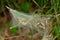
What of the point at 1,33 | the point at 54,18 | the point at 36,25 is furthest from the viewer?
the point at 1,33

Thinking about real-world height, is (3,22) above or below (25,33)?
above

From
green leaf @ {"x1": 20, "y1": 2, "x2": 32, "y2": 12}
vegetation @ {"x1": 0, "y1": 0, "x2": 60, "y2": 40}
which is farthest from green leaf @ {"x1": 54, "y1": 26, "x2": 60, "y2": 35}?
green leaf @ {"x1": 20, "y1": 2, "x2": 32, "y2": 12}

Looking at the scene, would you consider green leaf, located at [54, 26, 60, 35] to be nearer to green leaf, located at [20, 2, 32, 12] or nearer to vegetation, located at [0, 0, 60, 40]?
vegetation, located at [0, 0, 60, 40]

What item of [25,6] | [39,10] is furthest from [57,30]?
[25,6]

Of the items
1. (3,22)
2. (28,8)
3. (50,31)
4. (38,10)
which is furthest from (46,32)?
(3,22)

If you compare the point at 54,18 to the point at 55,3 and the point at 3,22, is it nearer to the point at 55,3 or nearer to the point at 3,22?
the point at 55,3

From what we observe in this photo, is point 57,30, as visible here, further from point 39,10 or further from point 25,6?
point 25,6

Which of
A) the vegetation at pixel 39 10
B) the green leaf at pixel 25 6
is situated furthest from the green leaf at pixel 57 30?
the green leaf at pixel 25 6

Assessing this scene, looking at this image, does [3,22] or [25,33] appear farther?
[3,22]

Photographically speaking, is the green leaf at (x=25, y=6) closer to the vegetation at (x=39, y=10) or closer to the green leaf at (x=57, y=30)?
the vegetation at (x=39, y=10)

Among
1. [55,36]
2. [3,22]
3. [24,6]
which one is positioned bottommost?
[55,36]

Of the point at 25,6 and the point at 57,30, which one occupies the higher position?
the point at 25,6
